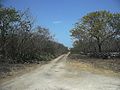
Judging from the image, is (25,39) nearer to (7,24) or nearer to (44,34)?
(7,24)

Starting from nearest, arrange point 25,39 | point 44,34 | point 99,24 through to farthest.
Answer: point 25,39, point 99,24, point 44,34

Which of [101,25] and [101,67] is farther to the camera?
[101,25]

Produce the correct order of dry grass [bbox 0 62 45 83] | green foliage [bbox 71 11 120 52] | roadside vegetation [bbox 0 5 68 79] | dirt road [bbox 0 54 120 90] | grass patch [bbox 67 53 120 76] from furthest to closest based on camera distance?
green foliage [bbox 71 11 120 52]
roadside vegetation [bbox 0 5 68 79]
grass patch [bbox 67 53 120 76]
dry grass [bbox 0 62 45 83]
dirt road [bbox 0 54 120 90]

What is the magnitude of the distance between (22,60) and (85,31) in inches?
984

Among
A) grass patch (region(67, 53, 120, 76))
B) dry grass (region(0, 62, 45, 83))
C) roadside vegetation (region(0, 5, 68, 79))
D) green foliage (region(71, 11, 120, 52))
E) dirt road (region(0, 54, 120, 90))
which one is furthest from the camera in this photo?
green foliage (region(71, 11, 120, 52))

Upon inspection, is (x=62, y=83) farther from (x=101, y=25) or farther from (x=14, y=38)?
(x=101, y=25)

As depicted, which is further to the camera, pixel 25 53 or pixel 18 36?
pixel 25 53

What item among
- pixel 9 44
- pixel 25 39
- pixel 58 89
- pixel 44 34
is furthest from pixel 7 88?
pixel 44 34

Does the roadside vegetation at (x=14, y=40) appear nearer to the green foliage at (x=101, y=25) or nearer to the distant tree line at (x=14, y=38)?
the distant tree line at (x=14, y=38)

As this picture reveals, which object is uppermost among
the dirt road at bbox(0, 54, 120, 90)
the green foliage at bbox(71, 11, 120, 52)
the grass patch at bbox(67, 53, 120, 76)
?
the green foliage at bbox(71, 11, 120, 52)

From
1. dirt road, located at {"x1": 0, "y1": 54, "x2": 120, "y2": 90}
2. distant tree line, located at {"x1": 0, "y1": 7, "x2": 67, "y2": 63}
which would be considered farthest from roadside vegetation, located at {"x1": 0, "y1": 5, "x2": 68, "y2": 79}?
dirt road, located at {"x1": 0, "y1": 54, "x2": 120, "y2": 90}

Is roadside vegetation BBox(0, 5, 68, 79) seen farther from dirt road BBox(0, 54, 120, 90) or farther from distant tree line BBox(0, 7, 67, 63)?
dirt road BBox(0, 54, 120, 90)

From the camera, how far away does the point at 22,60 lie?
1581 inches

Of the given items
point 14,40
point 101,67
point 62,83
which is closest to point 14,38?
point 14,40
